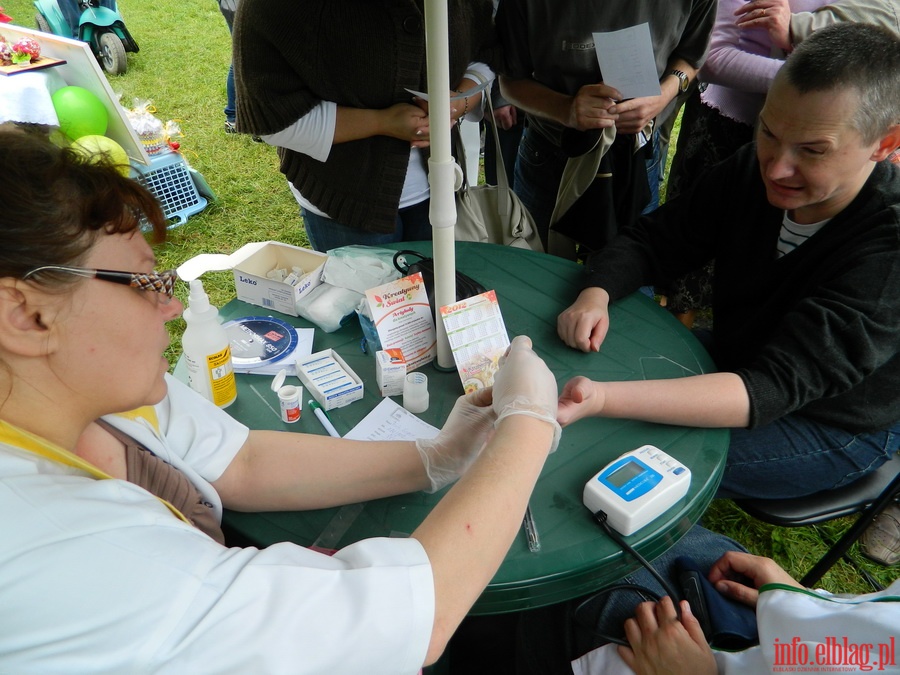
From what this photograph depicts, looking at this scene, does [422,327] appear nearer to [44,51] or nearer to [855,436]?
[855,436]

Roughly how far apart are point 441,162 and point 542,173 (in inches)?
55.0

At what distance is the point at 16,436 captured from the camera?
0.73 m

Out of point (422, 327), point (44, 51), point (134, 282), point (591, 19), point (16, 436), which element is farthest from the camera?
point (44, 51)

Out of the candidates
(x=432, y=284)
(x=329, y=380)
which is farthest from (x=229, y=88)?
(x=329, y=380)

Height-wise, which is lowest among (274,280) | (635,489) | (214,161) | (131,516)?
(214,161)

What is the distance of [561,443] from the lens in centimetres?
123

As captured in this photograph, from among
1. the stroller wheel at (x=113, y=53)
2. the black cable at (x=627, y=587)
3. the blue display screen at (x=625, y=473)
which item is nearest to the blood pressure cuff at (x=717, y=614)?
the black cable at (x=627, y=587)

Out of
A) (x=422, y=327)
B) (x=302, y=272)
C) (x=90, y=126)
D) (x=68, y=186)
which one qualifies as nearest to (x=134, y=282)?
(x=68, y=186)

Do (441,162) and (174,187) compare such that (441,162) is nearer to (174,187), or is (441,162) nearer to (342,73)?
(342,73)

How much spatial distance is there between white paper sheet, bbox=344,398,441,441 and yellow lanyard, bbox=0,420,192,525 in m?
0.55

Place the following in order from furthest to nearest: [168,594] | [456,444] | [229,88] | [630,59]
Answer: [229,88] → [630,59] → [456,444] → [168,594]

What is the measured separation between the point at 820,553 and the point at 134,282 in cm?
233

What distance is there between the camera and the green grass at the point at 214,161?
2.19 m

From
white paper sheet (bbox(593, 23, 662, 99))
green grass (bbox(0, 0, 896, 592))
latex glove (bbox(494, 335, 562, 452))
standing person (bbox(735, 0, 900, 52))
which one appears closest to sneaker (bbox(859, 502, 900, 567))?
green grass (bbox(0, 0, 896, 592))
